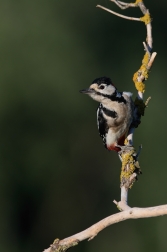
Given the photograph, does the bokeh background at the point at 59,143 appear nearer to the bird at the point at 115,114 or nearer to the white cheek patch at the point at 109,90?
the bird at the point at 115,114

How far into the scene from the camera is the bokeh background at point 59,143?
56.9ft

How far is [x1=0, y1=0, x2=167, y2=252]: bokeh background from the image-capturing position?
17344 mm

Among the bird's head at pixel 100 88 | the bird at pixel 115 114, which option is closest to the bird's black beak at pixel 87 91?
the bird's head at pixel 100 88

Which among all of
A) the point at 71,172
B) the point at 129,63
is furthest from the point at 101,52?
the point at 71,172

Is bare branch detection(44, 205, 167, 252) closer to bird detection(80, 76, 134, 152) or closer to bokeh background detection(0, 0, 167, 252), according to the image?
bird detection(80, 76, 134, 152)

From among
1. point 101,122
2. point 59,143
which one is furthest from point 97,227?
point 59,143

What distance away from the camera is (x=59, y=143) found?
17.9m

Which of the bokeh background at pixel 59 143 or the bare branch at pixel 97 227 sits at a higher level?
the bokeh background at pixel 59 143

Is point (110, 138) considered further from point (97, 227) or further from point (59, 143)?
point (59, 143)

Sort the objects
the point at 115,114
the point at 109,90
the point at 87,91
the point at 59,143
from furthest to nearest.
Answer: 1. the point at 59,143
2. the point at 115,114
3. the point at 109,90
4. the point at 87,91

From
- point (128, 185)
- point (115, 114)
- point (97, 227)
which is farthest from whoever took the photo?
point (115, 114)

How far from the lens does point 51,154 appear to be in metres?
17.8

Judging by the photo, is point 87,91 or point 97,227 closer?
point 97,227

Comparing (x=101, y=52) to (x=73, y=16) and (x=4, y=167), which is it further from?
(x=4, y=167)
